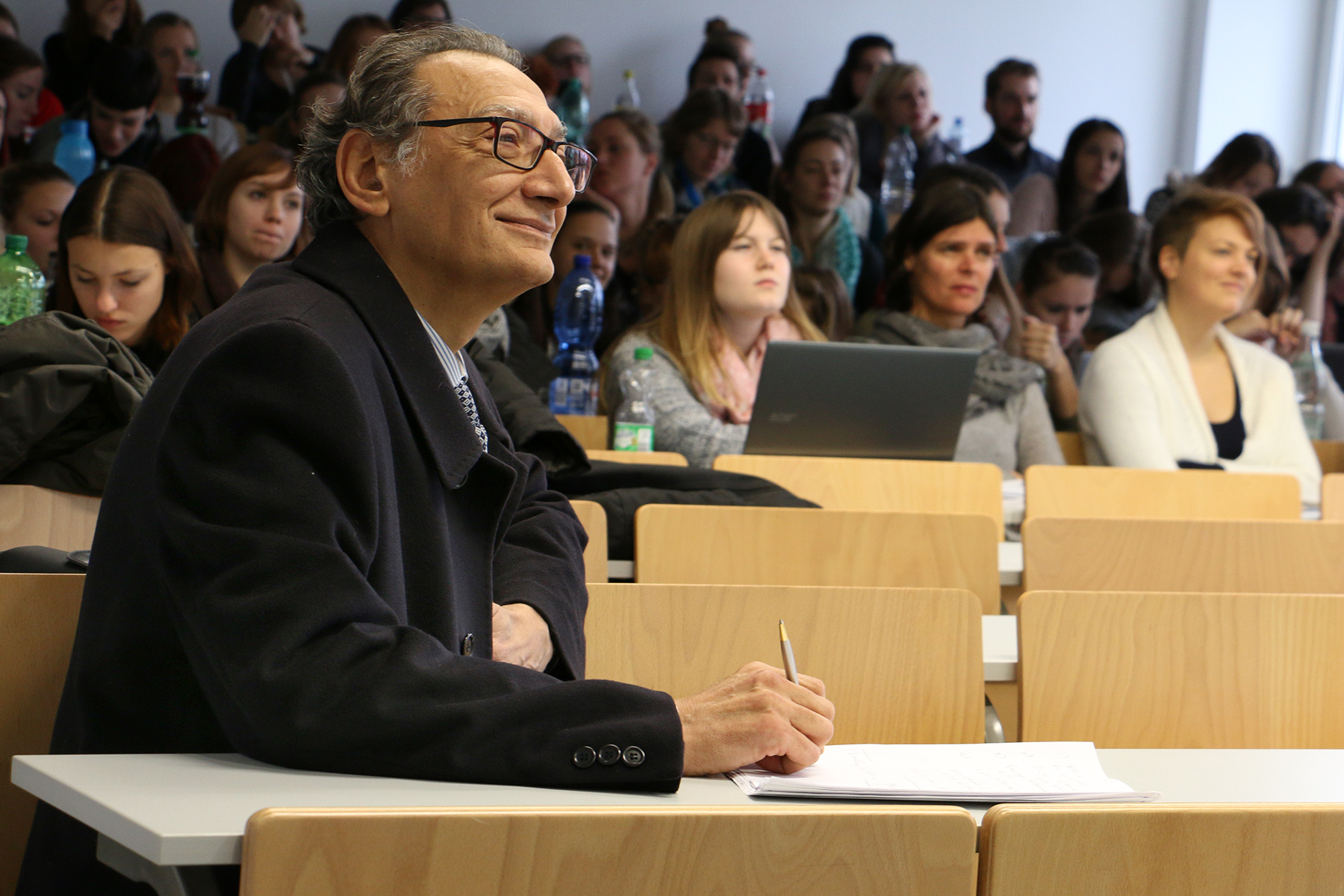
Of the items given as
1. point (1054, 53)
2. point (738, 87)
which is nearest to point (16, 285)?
point (738, 87)

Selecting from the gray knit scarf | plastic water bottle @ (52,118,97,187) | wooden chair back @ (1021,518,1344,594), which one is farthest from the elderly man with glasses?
plastic water bottle @ (52,118,97,187)

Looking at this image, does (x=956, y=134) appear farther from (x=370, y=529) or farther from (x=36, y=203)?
(x=370, y=529)

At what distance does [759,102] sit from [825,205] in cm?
203

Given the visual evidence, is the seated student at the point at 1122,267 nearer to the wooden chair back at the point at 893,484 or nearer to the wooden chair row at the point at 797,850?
the wooden chair back at the point at 893,484

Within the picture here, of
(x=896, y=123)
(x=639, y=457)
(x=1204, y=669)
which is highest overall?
(x=896, y=123)

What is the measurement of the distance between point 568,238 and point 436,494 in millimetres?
3167

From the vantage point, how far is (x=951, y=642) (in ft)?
5.05

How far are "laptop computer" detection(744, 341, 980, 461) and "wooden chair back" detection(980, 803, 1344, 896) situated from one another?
6.11 ft

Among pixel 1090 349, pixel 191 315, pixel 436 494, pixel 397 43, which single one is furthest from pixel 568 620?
pixel 1090 349

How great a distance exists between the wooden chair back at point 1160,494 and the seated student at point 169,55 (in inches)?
158

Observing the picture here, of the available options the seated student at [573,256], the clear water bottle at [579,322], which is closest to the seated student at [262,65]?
the seated student at [573,256]

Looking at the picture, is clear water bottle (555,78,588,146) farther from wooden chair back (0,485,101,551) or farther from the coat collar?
the coat collar

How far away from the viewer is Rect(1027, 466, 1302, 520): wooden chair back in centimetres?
271

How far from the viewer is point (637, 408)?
10.1 ft
